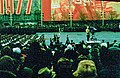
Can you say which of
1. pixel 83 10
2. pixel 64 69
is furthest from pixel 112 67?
pixel 83 10

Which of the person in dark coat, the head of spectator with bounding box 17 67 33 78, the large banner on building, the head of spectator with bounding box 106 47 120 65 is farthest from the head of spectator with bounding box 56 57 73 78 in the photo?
the large banner on building

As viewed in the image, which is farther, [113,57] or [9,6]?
[9,6]

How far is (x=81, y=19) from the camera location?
222 feet

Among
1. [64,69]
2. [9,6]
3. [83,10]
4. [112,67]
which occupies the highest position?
[112,67]

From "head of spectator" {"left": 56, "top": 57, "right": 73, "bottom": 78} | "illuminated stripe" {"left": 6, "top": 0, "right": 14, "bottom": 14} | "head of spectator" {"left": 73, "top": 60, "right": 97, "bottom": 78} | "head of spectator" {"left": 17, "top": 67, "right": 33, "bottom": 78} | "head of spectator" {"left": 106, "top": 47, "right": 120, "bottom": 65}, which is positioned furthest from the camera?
"illuminated stripe" {"left": 6, "top": 0, "right": 14, "bottom": 14}

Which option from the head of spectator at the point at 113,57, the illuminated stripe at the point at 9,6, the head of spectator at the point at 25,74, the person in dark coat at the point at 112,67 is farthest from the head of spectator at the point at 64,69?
the illuminated stripe at the point at 9,6

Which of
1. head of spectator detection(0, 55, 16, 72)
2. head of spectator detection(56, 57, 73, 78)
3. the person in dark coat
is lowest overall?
head of spectator detection(56, 57, 73, 78)

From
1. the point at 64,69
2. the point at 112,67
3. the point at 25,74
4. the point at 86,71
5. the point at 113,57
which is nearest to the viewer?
the point at 86,71

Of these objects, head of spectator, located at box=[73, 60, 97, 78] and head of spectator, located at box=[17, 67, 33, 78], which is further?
head of spectator, located at box=[17, 67, 33, 78]

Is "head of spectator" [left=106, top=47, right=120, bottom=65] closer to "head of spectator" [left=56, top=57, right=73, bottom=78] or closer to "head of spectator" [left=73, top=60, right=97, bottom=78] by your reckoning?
"head of spectator" [left=56, top=57, right=73, bottom=78]

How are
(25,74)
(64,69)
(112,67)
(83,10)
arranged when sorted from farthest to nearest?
(83,10)
(64,69)
(112,67)
(25,74)

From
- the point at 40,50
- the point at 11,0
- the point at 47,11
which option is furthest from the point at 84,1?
the point at 40,50

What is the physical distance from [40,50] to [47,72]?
11.9 ft

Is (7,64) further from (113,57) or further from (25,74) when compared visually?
(113,57)
